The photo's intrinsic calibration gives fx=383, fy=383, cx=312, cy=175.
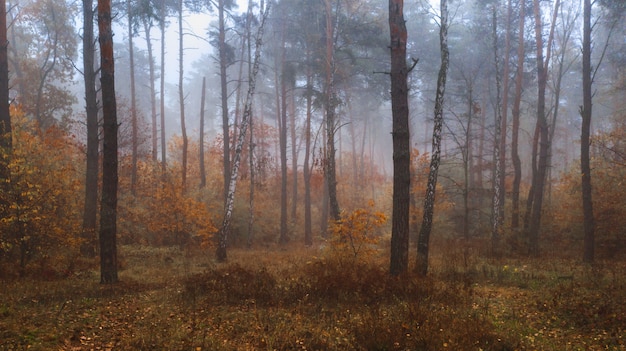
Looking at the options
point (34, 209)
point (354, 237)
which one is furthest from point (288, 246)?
point (34, 209)

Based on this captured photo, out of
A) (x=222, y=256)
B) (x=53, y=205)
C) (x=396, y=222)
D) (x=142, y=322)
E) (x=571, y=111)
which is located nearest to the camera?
(x=142, y=322)

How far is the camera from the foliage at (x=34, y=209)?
10.4 metres

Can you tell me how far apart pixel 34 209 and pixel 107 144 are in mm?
2988

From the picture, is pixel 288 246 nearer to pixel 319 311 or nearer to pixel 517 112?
pixel 319 311

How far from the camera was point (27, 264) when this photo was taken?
1076 centimetres

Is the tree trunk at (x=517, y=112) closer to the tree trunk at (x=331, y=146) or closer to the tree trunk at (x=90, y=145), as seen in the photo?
the tree trunk at (x=331, y=146)

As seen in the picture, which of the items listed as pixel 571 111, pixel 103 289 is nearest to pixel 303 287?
pixel 103 289

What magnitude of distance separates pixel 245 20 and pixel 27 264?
16.9 meters

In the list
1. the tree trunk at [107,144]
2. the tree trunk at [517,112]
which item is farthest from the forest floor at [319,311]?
the tree trunk at [517,112]

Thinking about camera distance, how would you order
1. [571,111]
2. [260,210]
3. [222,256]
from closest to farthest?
[222,256] → [260,210] → [571,111]

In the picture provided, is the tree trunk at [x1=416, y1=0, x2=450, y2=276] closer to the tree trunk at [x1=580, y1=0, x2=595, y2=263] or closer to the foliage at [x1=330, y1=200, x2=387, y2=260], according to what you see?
the foliage at [x1=330, y1=200, x2=387, y2=260]

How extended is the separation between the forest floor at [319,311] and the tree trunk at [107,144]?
40.5 inches

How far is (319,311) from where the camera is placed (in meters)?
7.84

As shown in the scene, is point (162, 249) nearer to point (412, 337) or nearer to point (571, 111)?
point (412, 337)
